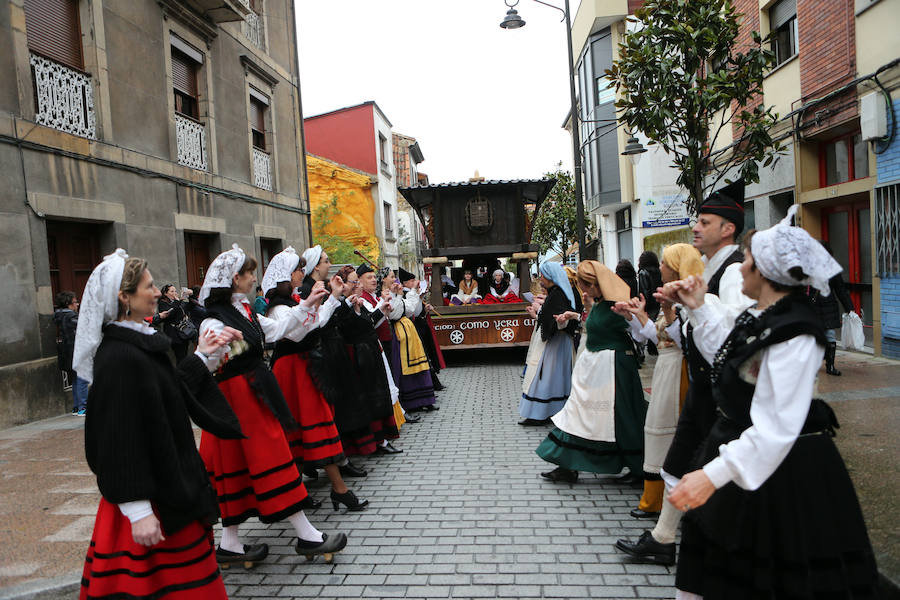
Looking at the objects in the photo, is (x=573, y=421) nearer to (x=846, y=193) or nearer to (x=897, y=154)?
(x=897, y=154)

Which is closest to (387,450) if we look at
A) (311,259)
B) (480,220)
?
(311,259)

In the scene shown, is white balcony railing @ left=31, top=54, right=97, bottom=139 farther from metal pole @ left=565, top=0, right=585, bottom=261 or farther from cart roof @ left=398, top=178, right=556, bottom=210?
metal pole @ left=565, top=0, right=585, bottom=261

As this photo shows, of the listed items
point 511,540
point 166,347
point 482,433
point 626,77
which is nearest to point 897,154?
point 626,77

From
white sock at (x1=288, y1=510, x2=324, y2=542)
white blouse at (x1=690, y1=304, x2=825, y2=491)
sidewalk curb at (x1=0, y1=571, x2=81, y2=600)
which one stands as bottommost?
sidewalk curb at (x1=0, y1=571, x2=81, y2=600)

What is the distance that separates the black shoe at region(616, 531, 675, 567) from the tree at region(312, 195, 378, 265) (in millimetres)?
21435

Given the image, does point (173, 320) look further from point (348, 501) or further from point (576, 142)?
point (576, 142)

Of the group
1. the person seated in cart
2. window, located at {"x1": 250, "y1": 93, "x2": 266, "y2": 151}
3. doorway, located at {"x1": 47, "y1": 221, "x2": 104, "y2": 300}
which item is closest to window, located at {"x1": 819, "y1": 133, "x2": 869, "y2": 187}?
the person seated in cart

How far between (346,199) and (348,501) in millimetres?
27253

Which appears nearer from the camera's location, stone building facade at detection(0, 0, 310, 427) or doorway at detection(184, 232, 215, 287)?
stone building facade at detection(0, 0, 310, 427)

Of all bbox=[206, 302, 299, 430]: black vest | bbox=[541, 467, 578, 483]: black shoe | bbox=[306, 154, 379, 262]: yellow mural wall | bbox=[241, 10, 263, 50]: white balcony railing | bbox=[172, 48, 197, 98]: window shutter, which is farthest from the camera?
bbox=[306, 154, 379, 262]: yellow mural wall

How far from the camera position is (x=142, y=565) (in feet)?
8.14

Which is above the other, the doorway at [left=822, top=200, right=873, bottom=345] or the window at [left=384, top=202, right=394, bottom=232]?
the window at [left=384, top=202, right=394, bottom=232]

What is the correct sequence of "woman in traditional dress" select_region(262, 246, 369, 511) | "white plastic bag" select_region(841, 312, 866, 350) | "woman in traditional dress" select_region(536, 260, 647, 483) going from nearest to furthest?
"woman in traditional dress" select_region(262, 246, 369, 511) < "woman in traditional dress" select_region(536, 260, 647, 483) < "white plastic bag" select_region(841, 312, 866, 350)

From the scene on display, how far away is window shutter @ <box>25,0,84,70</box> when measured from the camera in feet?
27.7
